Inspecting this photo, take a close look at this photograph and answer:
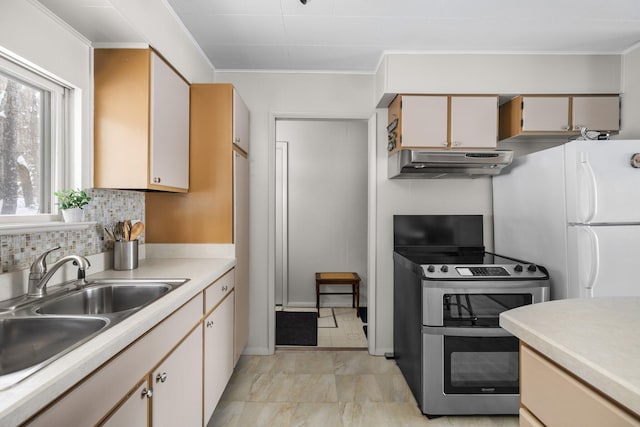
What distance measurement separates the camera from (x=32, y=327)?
1185mm

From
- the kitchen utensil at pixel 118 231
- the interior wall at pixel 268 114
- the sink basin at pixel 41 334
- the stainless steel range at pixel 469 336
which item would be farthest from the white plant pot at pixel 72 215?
the stainless steel range at pixel 469 336

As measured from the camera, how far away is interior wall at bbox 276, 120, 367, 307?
4406mm

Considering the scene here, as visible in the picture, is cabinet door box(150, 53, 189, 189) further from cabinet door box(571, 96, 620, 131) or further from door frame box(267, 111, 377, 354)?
cabinet door box(571, 96, 620, 131)

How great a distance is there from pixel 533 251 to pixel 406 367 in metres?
1.20

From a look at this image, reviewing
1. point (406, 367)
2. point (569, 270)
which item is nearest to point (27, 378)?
point (406, 367)

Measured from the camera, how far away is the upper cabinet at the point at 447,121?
263cm

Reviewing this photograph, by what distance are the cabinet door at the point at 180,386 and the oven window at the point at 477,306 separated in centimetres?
145

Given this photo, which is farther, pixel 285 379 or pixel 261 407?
pixel 285 379

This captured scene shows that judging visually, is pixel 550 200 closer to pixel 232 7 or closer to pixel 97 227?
pixel 232 7

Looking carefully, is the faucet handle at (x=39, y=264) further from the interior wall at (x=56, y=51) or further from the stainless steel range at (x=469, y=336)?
the stainless steel range at (x=469, y=336)

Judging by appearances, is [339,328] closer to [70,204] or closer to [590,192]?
[590,192]

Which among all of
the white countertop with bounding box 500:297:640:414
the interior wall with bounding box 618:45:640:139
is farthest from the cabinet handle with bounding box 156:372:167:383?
the interior wall with bounding box 618:45:640:139

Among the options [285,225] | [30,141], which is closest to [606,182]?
[30,141]

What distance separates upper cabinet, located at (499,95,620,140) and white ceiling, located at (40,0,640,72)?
14.3 inches
